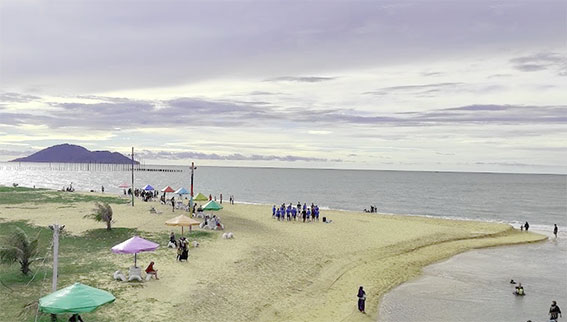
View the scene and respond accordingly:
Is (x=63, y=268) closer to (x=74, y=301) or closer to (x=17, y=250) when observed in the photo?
(x=17, y=250)

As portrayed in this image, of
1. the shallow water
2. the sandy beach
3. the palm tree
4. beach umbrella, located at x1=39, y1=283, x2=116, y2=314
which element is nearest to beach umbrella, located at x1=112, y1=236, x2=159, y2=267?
the sandy beach

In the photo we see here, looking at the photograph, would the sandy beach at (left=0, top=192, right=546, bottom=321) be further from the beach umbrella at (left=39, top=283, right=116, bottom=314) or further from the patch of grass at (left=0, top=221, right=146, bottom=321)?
the beach umbrella at (left=39, top=283, right=116, bottom=314)

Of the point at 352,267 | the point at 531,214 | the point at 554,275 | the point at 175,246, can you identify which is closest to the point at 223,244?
the point at 175,246

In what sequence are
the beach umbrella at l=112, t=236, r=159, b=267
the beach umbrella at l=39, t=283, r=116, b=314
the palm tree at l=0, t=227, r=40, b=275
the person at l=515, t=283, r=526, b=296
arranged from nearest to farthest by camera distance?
the beach umbrella at l=39, t=283, r=116, b=314, the palm tree at l=0, t=227, r=40, b=275, the beach umbrella at l=112, t=236, r=159, b=267, the person at l=515, t=283, r=526, b=296

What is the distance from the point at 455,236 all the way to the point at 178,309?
28.9 metres

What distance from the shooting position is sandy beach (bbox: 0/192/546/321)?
1653 centimetres

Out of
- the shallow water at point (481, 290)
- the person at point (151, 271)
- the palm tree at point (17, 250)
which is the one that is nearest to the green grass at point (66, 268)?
the palm tree at point (17, 250)

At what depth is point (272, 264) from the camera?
23234 millimetres

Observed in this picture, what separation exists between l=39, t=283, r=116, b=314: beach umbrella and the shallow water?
11.4 meters

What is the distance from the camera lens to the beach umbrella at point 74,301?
10936 mm

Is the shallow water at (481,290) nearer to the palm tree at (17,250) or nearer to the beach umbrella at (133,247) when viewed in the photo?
the beach umbrella at (133,247)

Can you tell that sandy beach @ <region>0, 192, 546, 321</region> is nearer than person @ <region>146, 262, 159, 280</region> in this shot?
Yes

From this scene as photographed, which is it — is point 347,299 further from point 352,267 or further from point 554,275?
point 554,275

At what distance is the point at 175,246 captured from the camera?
23.9 metres
